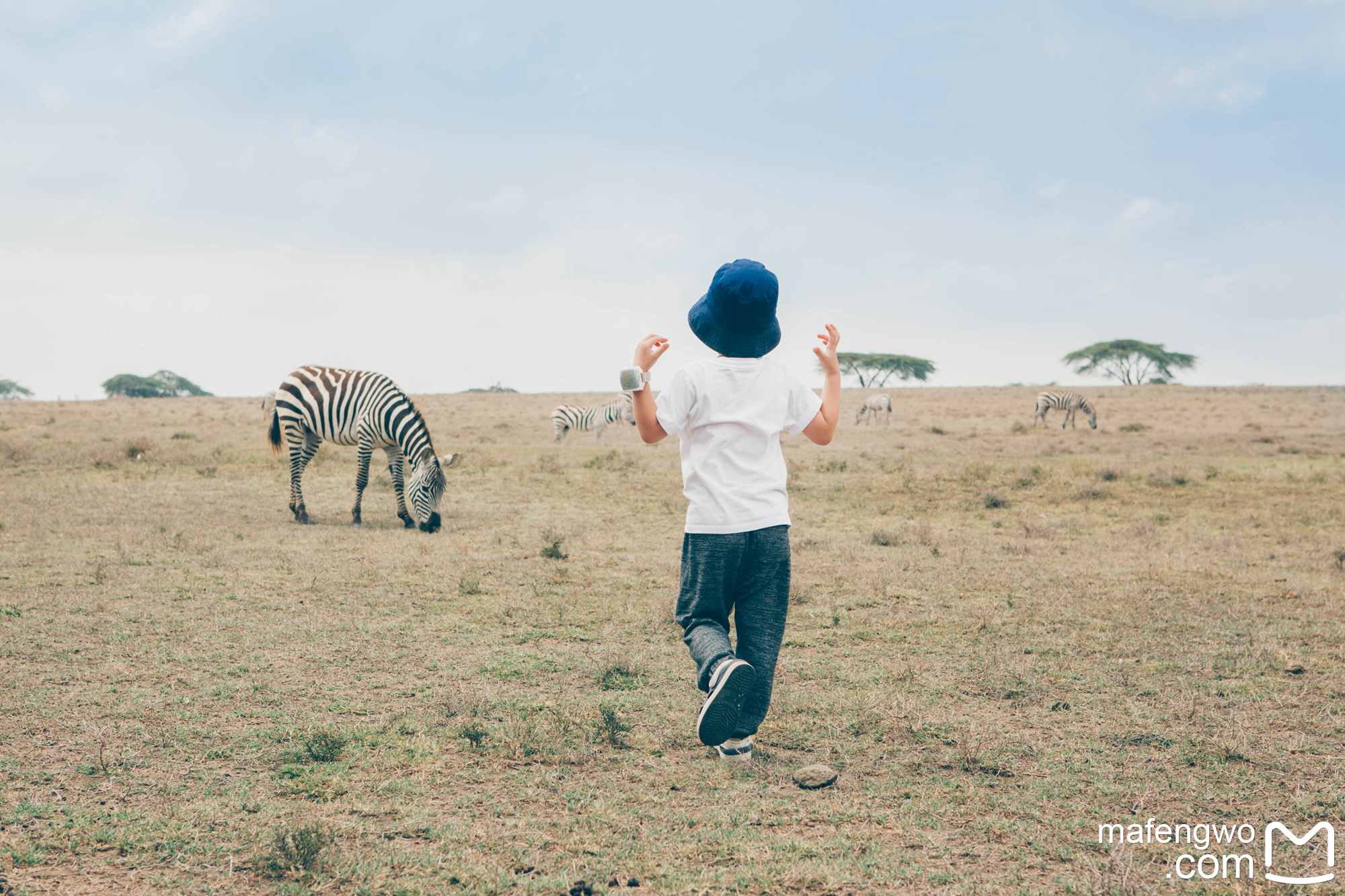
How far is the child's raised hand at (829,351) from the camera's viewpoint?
3.79m

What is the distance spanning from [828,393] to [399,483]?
32.2 ft

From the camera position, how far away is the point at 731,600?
377 cm

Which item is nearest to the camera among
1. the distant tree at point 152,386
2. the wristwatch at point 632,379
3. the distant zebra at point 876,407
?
the wristwatch at point 632,379

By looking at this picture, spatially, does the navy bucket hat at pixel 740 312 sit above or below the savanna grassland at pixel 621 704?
above

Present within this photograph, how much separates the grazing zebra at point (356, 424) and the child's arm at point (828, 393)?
855 centimetres

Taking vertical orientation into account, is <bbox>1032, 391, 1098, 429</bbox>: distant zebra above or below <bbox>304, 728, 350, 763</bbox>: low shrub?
above

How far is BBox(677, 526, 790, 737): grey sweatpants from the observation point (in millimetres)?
3621

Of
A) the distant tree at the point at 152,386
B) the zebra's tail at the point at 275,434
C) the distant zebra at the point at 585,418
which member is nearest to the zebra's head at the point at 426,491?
the zebra's tail at the point at 275,434

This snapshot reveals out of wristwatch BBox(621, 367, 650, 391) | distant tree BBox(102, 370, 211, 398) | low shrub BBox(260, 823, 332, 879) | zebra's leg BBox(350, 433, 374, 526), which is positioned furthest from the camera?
distant tree BBox(102, 370, 211, 398)

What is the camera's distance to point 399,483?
1254 centimetres

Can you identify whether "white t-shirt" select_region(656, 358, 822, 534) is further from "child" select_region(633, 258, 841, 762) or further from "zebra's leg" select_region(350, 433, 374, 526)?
"zebra's leg" select_region(350, 433, 374, 526)

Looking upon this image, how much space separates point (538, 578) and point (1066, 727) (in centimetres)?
509

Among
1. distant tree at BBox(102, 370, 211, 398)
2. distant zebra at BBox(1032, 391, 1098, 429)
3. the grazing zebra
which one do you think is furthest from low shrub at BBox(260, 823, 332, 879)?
distant tree at BBox(102, 370, 211, 398)

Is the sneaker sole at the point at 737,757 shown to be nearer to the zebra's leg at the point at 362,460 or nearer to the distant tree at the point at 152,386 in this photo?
the zebra's leg at the point at 362,460
